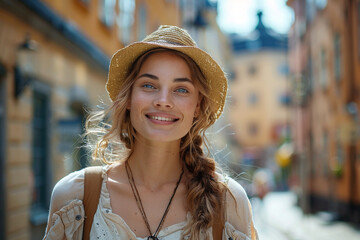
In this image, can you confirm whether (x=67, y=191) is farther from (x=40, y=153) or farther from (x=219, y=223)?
(x=40, y=153)

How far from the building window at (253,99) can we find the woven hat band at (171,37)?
2182 inches

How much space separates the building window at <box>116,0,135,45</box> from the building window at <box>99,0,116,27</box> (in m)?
0.67

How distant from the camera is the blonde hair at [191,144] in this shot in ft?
8.34

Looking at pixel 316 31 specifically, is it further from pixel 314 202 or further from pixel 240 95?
pixel 240 95

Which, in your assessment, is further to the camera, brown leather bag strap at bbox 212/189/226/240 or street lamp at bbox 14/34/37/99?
street lamp at bbox 14/34/37/99

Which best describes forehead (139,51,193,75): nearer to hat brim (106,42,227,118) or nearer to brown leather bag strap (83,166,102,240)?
hat brim (106,42,227,118)

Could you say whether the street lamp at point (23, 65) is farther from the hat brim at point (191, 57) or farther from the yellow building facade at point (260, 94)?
the yellow building facade at point (260, 94)

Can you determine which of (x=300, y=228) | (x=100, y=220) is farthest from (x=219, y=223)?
(x=300, y=228)

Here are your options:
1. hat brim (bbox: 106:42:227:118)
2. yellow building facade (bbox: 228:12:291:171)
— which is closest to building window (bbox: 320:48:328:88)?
hat brim (bbox: 106:42:227:118)

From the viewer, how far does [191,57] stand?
2643 millimetres

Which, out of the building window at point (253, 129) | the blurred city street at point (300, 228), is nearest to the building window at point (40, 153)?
the blurred city street at point (300, 228)

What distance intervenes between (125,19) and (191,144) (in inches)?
511

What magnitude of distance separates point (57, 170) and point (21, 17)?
3.06 metres

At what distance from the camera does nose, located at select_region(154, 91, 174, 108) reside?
2.51m
